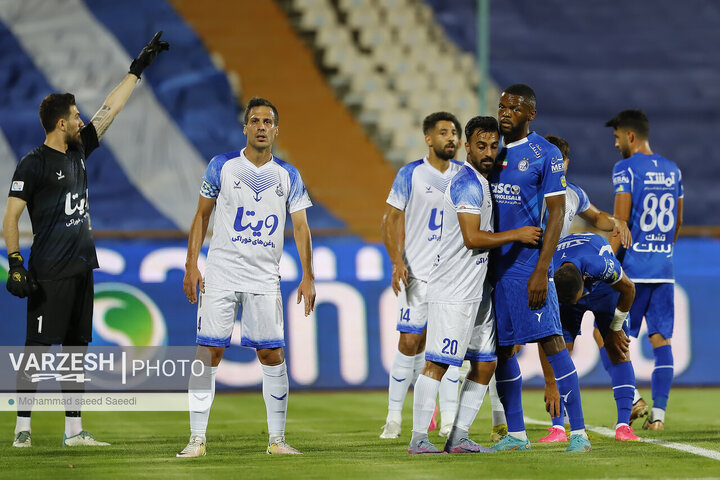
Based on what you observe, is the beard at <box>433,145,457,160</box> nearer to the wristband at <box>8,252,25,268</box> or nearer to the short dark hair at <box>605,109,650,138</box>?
the short dark hair at <box>605,109,650,138</box>

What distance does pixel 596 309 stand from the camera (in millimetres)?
7656

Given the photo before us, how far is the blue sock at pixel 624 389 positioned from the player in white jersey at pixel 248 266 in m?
2.22

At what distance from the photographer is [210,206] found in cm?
702

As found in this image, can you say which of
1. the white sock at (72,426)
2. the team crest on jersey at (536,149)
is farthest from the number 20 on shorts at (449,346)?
the white sock at (72,426)

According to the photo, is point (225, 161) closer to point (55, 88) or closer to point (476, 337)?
point (476, 337)

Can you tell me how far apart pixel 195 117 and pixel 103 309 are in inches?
301

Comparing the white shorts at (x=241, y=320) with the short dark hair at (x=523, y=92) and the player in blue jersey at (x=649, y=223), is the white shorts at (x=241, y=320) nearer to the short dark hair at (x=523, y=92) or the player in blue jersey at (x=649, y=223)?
the short dark hair at (x=523, y=92)

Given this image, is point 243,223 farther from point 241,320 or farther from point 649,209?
point 649,209

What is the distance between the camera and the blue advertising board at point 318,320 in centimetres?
1199

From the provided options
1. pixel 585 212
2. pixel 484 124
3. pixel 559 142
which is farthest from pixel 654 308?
pixel 484 124

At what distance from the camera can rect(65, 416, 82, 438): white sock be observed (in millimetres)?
7598

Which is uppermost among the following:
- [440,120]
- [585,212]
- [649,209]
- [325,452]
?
[440,120]

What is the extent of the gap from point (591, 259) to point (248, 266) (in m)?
2.16

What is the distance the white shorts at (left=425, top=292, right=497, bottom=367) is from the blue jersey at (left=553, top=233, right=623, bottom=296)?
799 millimetres
